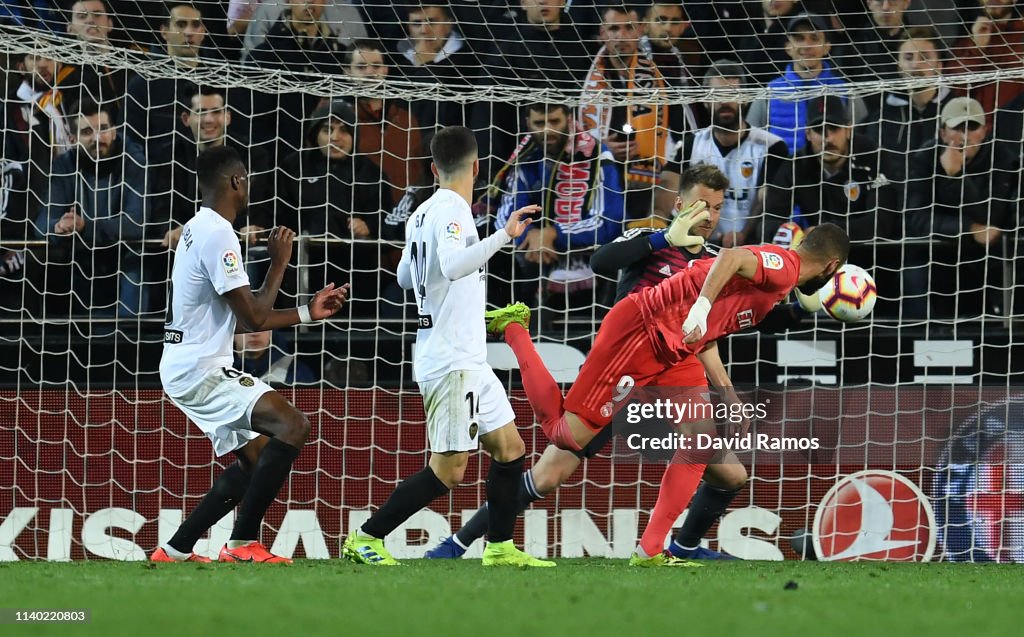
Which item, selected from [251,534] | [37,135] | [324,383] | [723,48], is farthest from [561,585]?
[37,135]

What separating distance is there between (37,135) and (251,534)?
435 centimetres

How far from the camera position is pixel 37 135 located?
9141mm

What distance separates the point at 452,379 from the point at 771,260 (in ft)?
4.50

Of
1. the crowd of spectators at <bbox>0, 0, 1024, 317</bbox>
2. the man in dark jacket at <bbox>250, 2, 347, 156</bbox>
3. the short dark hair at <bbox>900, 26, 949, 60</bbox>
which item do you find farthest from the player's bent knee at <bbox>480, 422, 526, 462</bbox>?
the short dark hair at <bbox>900, 26, 949, 60</bbox>

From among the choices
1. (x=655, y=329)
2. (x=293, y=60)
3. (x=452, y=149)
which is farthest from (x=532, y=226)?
(x=452, y=149)

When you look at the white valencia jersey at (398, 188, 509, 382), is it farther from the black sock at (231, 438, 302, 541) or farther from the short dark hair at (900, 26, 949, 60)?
the short dark hair at (900, 26, 949, 60)

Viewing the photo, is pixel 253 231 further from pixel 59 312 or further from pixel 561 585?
pixel 561 585

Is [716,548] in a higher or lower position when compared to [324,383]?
lower

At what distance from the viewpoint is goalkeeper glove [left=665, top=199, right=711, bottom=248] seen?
6059 mm

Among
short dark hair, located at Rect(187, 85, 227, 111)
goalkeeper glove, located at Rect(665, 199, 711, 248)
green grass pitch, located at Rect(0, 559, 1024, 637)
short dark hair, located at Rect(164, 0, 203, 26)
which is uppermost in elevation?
short dark hair, located at Rect(164, 0, 203, 26)

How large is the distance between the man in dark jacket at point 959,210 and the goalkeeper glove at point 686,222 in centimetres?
265

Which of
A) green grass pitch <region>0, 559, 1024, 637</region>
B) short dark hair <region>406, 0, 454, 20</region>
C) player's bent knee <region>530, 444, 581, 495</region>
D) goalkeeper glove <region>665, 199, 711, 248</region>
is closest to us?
green grass pitch <region>0, 559, 1024, 637</region>

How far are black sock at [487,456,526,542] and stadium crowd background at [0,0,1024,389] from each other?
Result: 2369 millimetres

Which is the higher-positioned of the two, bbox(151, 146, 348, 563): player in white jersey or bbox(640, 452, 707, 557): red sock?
bbox(151, 146, 348, 563): player in white jersey
